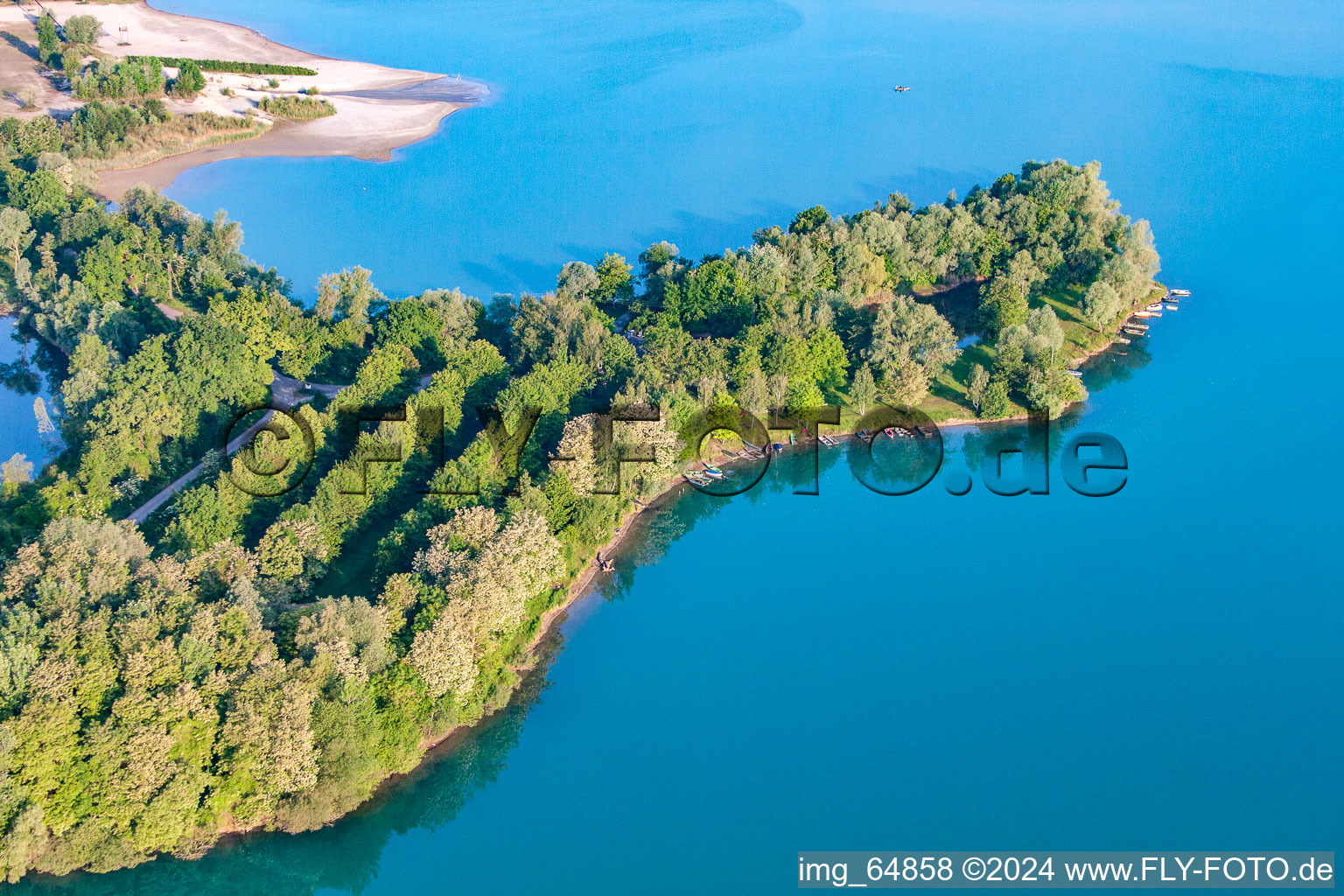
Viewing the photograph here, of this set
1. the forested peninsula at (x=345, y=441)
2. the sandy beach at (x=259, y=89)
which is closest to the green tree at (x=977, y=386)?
the forested peninsula at (x=345, y=441)

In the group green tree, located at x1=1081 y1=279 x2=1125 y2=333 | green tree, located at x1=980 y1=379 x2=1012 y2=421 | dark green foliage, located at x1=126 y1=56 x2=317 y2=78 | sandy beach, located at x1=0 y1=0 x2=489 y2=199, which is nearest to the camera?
green tree, located at x1=980 y1=379 x2=1012 y2=421

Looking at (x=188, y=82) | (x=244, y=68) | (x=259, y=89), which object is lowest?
(x=188, y=82)

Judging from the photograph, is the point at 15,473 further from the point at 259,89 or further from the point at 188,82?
the point at 259,89

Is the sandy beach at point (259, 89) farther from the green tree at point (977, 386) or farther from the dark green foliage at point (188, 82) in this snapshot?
the green tree at point (977, 386)

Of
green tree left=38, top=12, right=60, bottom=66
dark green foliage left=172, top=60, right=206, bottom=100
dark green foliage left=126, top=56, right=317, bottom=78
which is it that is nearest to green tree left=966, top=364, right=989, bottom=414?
dark green foliage left=172, top=60, right=206, bottom=100

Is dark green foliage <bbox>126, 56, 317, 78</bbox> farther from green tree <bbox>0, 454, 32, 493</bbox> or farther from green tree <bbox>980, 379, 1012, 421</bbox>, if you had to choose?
green tree <bbox>980, 379, 1012, 421</bbox>

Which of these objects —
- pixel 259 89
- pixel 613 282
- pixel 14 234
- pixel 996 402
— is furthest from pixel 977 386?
pixel 259 89

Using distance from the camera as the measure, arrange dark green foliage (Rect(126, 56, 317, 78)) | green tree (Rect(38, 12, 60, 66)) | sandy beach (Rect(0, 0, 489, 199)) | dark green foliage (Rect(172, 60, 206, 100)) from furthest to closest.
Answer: dark green foliage (Rect(126, 56, 317, 78))
green tree (Rect(38, 12, 60, 66))
dark green foliage (Rect(172, 60, 206, 100))
sandy beach (Rect(0, 0, 489, 199))

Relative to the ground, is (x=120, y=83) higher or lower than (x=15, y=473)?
higher
